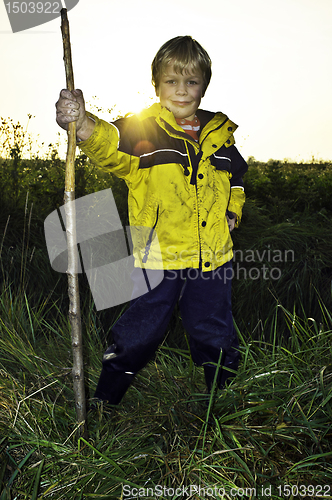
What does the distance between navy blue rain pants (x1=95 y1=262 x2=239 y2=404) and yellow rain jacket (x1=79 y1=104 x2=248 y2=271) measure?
100 millimetres

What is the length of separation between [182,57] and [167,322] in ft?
4.47

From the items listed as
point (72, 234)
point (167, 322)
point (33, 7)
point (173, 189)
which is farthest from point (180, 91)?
point (167, 322)

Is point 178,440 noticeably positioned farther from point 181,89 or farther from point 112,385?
point 181,89

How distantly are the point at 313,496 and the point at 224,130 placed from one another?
1.72 meters

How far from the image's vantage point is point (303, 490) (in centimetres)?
143

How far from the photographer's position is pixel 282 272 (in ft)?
11.7

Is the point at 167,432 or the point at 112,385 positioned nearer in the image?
the point at 167,432

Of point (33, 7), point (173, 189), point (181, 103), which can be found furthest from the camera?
point (181, 103)

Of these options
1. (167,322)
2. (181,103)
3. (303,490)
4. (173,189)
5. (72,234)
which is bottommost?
(303,490)

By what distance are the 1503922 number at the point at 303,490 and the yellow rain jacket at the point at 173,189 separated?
991 mm

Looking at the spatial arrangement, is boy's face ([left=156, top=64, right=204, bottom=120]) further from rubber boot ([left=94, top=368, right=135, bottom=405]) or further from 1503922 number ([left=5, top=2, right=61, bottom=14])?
rubber boot ([left=94, top=368, right=135, bottom=405])

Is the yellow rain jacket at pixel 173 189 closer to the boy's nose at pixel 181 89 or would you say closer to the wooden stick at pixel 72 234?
the boy's nose at pixel 181 89

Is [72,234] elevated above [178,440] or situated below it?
above

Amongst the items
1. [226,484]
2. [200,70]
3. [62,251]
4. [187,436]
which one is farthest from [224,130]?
[62,251]
